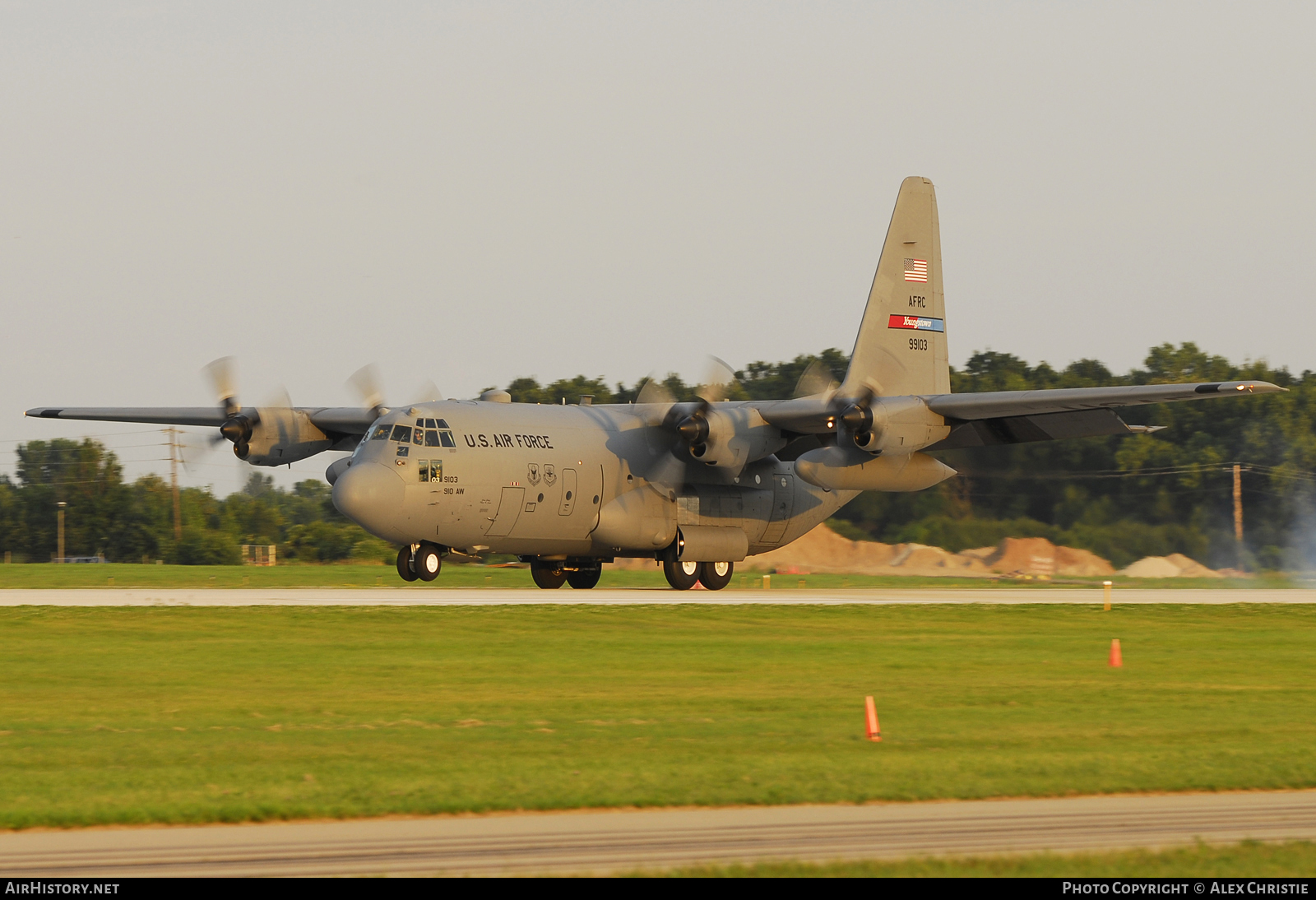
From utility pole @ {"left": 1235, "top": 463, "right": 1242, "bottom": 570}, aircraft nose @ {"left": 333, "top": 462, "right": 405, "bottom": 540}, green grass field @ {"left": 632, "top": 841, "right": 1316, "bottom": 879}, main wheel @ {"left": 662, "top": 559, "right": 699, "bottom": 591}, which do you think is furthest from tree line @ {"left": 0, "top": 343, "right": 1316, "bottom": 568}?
green grass field @ {"left": 632, "top": 841, "right": 1316, "bottom": 879}

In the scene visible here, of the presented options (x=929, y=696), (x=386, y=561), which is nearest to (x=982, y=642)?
(x=929, y=696)

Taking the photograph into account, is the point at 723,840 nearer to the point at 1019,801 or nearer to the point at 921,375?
the point at 1019,801

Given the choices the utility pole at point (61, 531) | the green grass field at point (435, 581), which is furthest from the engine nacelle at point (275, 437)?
the utility pole at point (61, 531)

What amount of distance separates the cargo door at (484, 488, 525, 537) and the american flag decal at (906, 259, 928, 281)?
12891 mm

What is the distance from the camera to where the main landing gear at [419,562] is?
1238 inches

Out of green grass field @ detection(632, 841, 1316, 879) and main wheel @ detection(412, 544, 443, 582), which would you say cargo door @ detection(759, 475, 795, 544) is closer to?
main wheel @ detection(412, 544, 443, 582)

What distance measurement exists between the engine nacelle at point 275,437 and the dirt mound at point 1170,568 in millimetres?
23846

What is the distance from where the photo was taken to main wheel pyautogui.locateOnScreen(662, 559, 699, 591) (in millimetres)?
35031

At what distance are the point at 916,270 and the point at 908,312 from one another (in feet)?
4.12

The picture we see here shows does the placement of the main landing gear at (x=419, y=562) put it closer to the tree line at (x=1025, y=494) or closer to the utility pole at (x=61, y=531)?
the tree line at (x=1025, y=494)

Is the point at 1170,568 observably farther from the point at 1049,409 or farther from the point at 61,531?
the point at 61,531

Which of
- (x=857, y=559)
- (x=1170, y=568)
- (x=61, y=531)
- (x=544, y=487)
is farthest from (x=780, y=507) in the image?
(x=61, y=531)

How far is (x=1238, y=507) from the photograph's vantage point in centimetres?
4731

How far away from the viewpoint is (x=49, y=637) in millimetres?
20672
